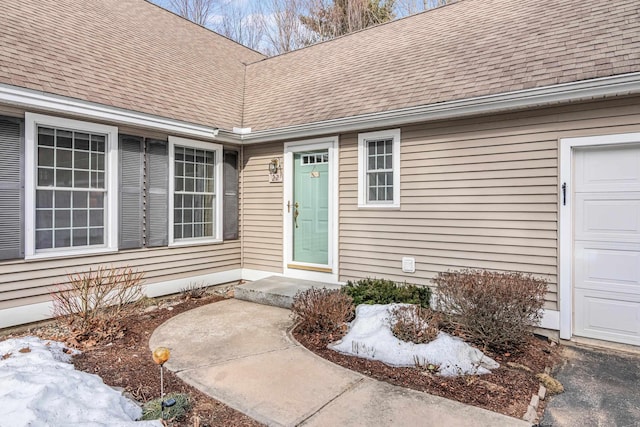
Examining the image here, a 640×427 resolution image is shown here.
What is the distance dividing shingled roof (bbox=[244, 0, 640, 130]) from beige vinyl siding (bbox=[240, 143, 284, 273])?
573mm

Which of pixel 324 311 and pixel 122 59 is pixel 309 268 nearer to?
pixel 324 311

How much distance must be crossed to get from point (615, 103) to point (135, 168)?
244 inches

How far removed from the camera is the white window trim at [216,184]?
618 cm

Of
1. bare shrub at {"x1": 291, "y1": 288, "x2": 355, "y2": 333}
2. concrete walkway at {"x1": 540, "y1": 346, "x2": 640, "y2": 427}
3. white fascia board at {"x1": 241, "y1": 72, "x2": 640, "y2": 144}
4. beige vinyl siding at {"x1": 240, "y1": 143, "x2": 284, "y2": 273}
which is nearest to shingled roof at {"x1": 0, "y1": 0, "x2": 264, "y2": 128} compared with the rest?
beige vinyl siding at {"x1": 240, "y1": 143, "x2": 284, "y2": 273}

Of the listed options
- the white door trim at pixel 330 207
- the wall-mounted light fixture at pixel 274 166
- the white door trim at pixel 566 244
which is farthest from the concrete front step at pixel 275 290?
the white door trim at pixel 566 244

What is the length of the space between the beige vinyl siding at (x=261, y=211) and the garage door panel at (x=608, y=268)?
4.58 metres

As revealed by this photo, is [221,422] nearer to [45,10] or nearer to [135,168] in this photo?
[135,168]

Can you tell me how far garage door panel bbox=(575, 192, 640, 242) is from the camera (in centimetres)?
412

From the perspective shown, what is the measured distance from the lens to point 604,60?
4184 millimetres

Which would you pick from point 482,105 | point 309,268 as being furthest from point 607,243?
point 309,268

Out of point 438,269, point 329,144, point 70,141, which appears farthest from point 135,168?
point 438,269

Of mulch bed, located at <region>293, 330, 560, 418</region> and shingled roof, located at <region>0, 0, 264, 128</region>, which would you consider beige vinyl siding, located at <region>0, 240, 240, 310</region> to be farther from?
mulch bed, located at <region>293, 330, 560, 418</region>

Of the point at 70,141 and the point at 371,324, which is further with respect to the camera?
the point at 70,141

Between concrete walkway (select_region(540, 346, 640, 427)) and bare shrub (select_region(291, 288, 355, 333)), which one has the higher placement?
bare shrub (select_region(291, 288, 355, 333))
